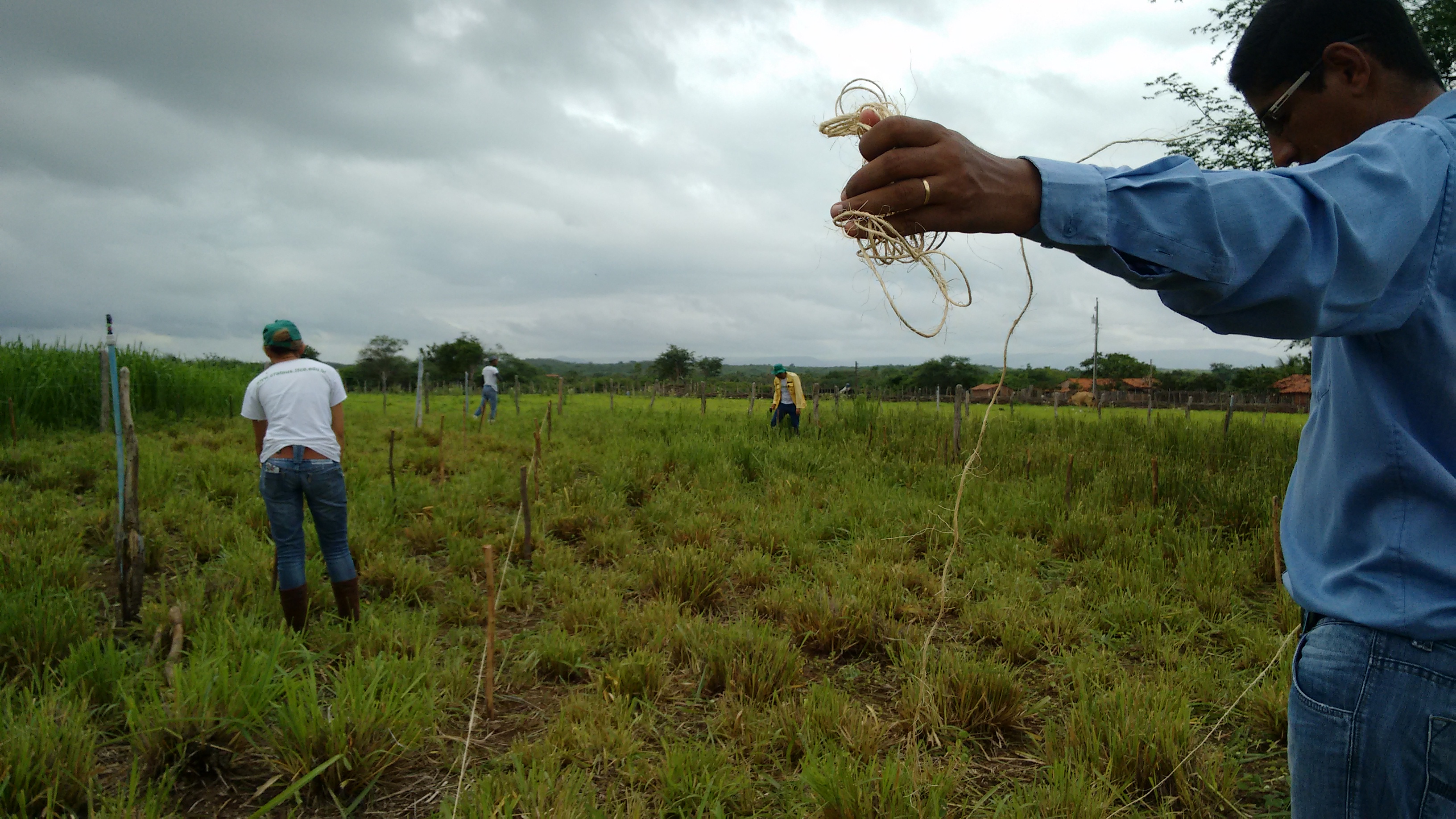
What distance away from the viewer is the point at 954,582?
4.61 metres

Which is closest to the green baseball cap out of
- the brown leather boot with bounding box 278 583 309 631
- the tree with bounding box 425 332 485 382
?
the brown leather boot with bounding box 278 583 309 631

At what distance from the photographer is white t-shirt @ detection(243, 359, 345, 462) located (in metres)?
3.93

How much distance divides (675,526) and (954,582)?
2322mm

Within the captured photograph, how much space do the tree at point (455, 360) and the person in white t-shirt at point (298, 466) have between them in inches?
2568

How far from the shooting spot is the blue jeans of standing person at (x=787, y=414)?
1168 centimetres

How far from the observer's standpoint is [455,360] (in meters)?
67.0

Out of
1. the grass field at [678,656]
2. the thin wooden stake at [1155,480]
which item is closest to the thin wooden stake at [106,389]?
the grass field at [678,656]

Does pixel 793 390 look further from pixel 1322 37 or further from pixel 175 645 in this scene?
pixel 1322 37

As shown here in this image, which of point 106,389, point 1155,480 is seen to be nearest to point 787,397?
point 1155,480

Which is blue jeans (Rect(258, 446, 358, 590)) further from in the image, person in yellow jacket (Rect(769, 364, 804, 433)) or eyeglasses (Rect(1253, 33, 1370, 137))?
person in yellow jacket (Rect(769, 364, 804, 433))

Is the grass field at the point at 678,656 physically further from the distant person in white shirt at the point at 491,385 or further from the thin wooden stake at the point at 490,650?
the distant person in white shirt at the point at 491,385

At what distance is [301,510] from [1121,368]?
240 ft

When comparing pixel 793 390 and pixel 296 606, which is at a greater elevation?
pixel 793 390

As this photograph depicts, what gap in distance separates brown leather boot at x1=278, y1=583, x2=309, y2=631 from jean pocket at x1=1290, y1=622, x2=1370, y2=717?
172 inches
